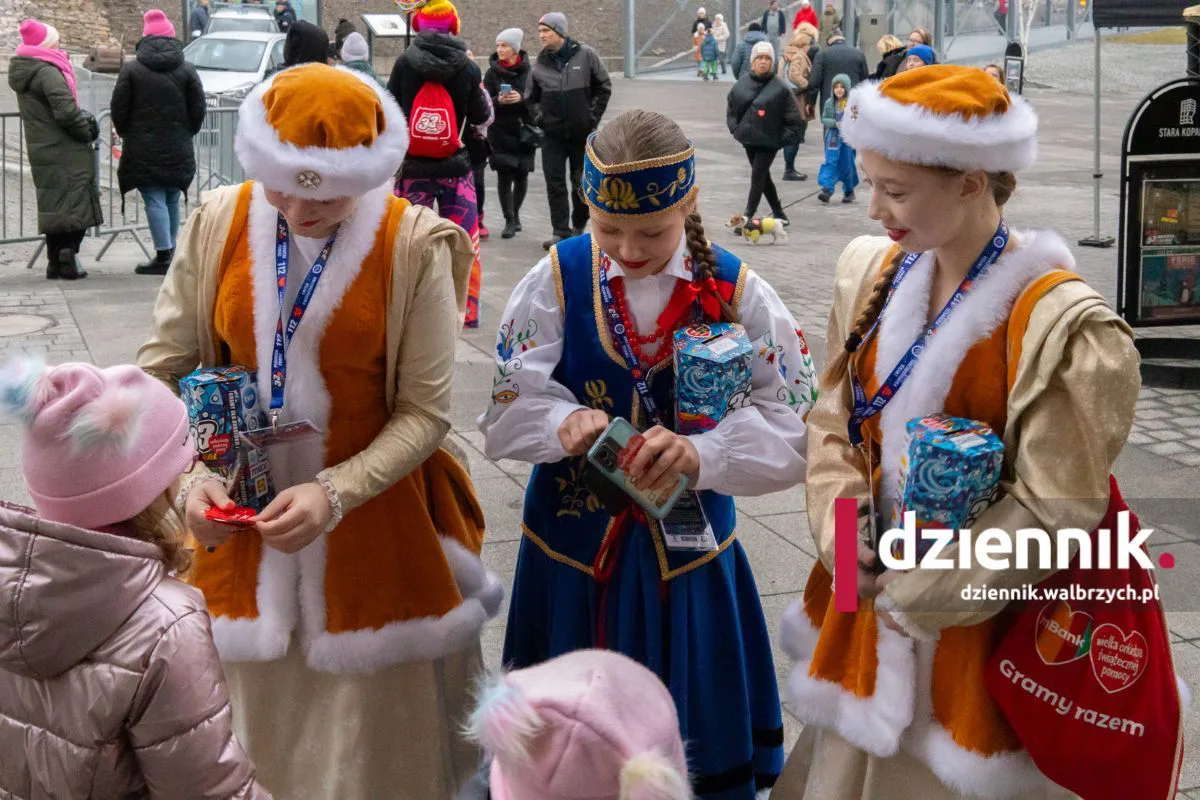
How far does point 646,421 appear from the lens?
10.4 feet

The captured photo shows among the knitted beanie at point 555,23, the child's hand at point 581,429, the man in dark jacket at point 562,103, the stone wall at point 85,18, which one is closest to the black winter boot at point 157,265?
the man in dark jacket at point 562,103

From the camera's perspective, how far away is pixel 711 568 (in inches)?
128

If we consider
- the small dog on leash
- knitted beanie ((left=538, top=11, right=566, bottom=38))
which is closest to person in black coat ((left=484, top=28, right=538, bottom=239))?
knitted beanie ((left=538, top=11, right=566, bottom=38))

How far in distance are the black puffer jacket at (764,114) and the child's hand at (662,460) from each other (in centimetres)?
1089

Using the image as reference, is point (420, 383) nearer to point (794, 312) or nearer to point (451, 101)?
point (451, 101)

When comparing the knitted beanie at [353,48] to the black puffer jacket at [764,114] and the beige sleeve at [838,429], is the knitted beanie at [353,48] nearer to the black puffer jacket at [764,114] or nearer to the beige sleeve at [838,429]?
the black puffer jacket at [764,114]

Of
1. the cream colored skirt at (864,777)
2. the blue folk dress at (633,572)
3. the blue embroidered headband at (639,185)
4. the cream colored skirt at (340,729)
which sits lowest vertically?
the cream colored skirt at (340,729)

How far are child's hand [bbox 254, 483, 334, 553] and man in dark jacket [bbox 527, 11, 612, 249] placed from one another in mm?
9390

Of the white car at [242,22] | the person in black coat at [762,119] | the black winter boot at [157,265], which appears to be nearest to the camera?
the black winter boot at [157,265]

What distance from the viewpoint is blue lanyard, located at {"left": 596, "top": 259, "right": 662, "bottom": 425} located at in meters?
3.12

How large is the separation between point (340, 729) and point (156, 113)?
28.6 feet

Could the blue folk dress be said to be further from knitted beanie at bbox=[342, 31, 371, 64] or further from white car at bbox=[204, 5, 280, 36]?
white car at bbox=[204, 5, 280, 36]

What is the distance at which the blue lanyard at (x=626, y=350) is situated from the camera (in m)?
3.12

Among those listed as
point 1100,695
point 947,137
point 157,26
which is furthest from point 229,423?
point 157,26
